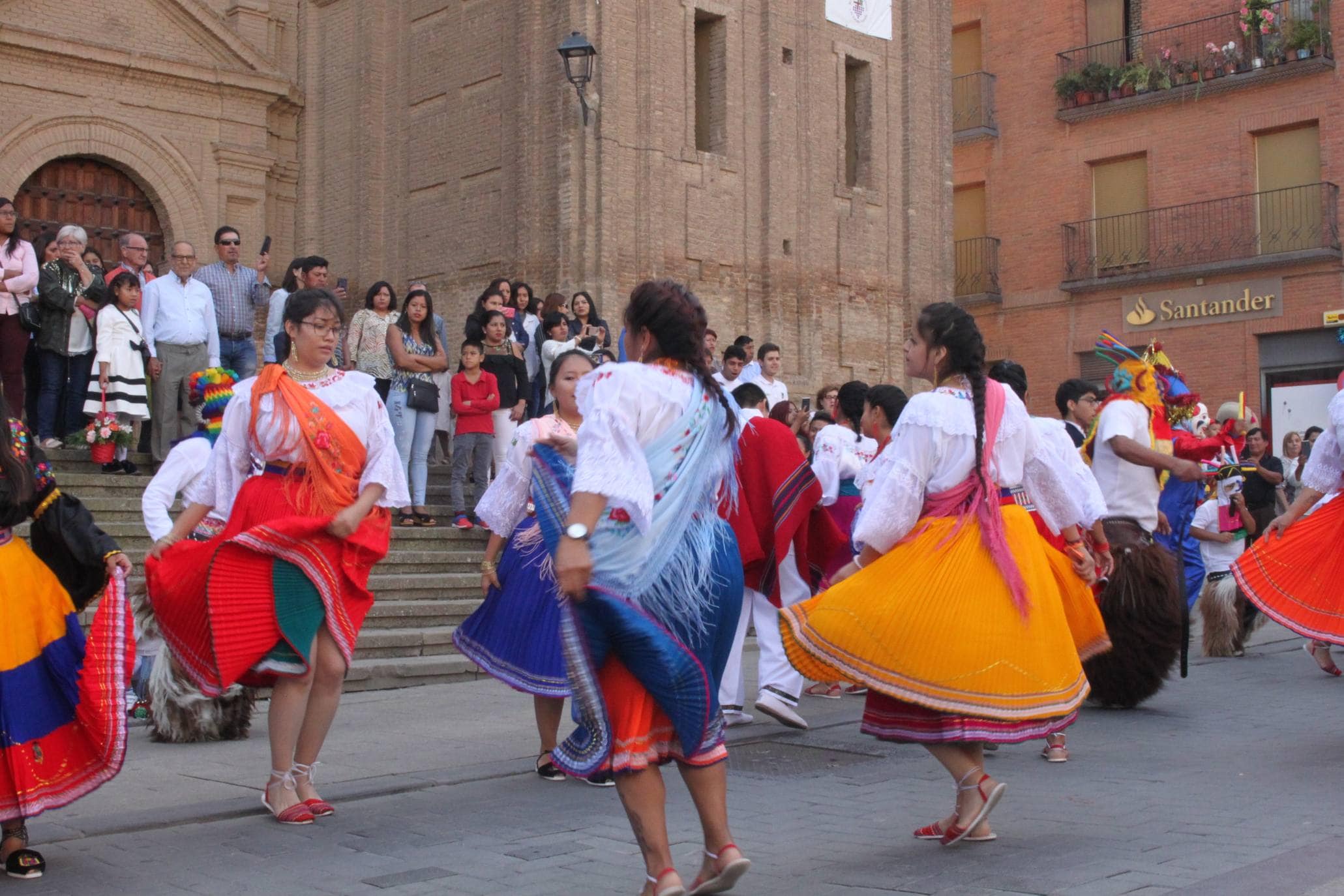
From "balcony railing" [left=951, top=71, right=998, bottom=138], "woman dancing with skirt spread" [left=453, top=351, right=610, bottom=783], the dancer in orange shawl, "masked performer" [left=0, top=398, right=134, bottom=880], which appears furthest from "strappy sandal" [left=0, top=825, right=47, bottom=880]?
"balcony railing" [left=951, top=71, right=998, bottom=138]

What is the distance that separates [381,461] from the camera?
20.0 feet

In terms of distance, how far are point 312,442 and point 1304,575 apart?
4752 millimetres

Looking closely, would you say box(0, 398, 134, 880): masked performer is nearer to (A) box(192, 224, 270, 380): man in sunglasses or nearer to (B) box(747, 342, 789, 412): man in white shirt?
(A) box(192, 224, 270, 380): man in sunglasses

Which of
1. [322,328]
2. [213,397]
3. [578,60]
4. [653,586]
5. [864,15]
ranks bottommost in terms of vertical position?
[653,586]

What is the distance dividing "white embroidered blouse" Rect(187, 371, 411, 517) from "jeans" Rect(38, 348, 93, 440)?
263 inches

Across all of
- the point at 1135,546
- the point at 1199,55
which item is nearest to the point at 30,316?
the point at 1135,546

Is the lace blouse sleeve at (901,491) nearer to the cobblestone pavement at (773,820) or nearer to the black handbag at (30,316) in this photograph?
the cobblestone pavement at (773,820)

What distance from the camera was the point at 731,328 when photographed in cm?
2170

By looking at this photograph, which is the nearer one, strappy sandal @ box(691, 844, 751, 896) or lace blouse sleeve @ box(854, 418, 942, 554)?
strappy sandal @ box(691, 844, 751, 896)

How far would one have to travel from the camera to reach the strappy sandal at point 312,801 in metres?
5.87

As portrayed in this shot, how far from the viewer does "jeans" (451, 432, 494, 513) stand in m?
13.0

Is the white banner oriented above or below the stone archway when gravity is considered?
above

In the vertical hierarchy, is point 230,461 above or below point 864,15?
below

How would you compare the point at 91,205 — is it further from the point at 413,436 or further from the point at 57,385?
the point at 413,436
